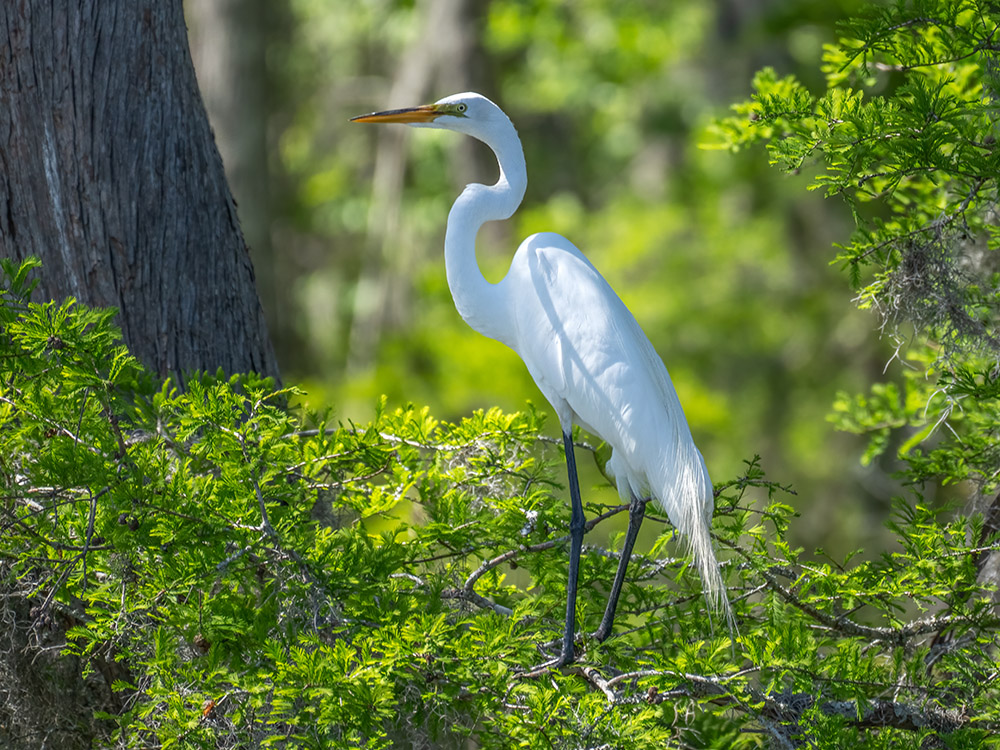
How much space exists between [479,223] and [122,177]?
3.31 feet

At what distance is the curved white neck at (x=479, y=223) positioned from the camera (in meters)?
2.41

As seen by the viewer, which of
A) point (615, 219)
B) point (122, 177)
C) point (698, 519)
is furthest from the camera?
point (615, 219)

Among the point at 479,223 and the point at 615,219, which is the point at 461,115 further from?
the point at 615,219

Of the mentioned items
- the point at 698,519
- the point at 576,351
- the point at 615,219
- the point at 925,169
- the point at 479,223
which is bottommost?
the point at 615,219

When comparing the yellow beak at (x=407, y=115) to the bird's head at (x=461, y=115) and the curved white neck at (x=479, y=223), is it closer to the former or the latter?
the bird's head at (x=461, y=115)

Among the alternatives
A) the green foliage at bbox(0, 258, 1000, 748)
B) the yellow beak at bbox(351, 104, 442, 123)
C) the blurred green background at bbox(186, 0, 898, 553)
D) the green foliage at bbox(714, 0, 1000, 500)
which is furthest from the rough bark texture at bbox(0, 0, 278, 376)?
the blurred green background at bbox(186, 0, 898, 553)

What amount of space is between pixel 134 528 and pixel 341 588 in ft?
1.40

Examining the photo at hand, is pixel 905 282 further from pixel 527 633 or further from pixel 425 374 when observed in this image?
pixel 425 374

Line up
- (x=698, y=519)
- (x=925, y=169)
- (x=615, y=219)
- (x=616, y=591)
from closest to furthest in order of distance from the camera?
(x=925, y=169) < (x=698, y=519) < (x=616, y=591) < (x=615, y=219)

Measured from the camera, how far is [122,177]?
2633 millimetres

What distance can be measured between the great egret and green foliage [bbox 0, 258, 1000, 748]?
14cm

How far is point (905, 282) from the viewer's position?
2.26 metres

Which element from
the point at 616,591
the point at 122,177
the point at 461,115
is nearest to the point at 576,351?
the point at 616,591

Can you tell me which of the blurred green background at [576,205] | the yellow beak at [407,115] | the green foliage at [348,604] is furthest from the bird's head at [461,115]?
the blurred green background at [576,205]
